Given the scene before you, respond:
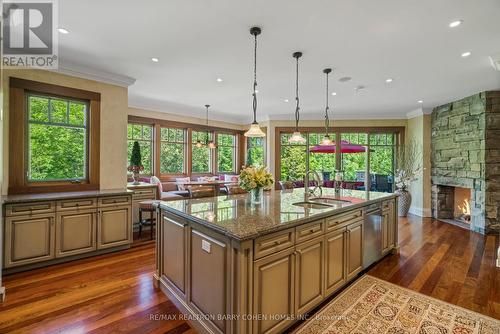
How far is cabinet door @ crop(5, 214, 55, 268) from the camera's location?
2945 mm

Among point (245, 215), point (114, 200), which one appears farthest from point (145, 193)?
point (245, 215)

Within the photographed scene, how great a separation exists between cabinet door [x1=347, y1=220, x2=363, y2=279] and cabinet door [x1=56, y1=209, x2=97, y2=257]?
11.1ft

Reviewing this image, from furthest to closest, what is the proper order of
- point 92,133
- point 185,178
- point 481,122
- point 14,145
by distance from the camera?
1. point 185,178
2. point 481,122
3. point 92,133
4. point 14,145

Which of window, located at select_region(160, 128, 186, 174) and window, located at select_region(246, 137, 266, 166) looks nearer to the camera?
window, located at select_region(160, 128, 186, 174)

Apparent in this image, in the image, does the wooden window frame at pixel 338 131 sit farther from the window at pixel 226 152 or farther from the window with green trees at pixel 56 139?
the window with green trees at pixel 56 139

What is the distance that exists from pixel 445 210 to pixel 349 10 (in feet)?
19.8

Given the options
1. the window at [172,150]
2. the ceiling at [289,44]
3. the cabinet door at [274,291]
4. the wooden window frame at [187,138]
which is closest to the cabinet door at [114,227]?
the ceiling at [289,44]

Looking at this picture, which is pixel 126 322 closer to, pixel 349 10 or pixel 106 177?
pixel 106 177

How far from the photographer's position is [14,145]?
10.7ft

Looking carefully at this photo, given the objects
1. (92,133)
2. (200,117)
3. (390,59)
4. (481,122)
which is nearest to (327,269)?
(390,59)

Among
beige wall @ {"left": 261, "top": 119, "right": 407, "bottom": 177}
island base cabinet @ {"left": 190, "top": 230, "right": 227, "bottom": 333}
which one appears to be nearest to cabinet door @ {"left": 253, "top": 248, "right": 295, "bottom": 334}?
island base cabinet @ {"left": 190, "top": 230, "right": 227, "bottom": 333}

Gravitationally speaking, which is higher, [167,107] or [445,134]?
[167,107]
